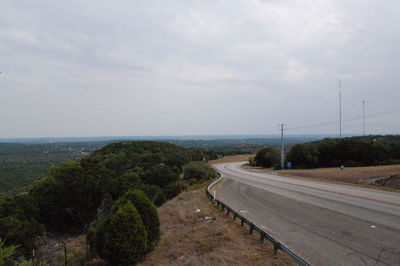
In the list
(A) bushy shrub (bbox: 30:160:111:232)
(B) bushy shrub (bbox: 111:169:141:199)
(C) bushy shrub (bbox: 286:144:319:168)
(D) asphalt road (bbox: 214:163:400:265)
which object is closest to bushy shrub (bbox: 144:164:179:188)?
(B) bushy shrub (bbox: 111:169:141:199)

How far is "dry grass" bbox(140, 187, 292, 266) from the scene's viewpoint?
863 cm

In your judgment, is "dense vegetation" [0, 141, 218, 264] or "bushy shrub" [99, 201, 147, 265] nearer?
"bushy shrub" [99, 201, 147, 265]

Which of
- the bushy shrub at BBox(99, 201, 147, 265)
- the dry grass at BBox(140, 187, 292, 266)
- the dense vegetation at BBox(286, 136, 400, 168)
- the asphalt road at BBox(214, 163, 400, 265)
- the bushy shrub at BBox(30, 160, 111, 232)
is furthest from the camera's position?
the dense vegetation at BBox(286, 136, 400, 168)

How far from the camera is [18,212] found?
25406 millimetres

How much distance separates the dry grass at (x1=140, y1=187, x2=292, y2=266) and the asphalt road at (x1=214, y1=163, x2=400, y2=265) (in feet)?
3.56

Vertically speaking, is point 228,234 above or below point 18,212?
above

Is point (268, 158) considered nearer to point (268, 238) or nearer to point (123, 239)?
point (268, 238)

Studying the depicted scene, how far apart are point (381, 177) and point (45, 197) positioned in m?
31.9

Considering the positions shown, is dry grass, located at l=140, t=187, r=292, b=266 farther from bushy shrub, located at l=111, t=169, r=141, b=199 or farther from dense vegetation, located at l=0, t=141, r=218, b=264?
bushy shrub, located at l=111, t=169, r=141, b=199

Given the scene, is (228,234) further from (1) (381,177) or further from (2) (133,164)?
(2) (133,164)

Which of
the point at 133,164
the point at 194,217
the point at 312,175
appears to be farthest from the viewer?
the point at 133,164

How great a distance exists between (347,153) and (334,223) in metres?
39.1

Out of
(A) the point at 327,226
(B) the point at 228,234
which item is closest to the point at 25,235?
(B) the point at 228,234

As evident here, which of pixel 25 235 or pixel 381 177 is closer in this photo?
pixel 25 235
